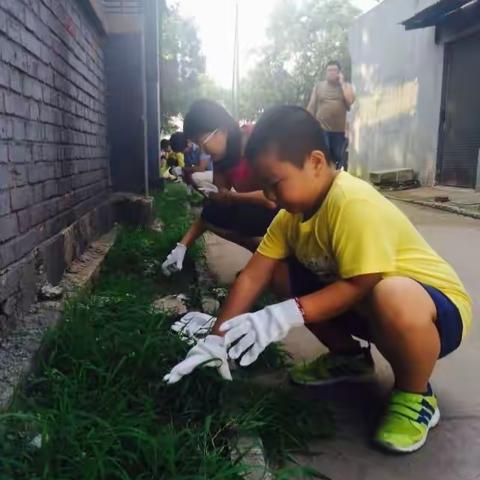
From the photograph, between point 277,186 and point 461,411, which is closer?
point 277,186

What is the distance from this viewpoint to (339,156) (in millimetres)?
6422

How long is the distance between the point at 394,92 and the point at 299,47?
21372 mm

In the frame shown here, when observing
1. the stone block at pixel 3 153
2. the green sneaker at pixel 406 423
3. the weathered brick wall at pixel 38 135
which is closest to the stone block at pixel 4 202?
the weathered brick wall at pixel 38 135

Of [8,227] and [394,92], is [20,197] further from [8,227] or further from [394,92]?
[394,92]

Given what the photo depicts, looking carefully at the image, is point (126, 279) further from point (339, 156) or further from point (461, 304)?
point (339, 156)

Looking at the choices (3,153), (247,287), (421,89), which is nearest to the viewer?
A: (247,287)

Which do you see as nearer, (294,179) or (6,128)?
(294,179)

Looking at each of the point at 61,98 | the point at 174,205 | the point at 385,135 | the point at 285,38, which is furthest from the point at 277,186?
the point at 285,38

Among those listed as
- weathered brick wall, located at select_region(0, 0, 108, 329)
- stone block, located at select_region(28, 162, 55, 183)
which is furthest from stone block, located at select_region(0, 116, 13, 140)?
stone block, located at select_region(28, 162, 55, 183)

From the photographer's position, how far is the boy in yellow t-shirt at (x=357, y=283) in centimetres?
154

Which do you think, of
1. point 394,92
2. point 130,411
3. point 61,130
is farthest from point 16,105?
point 394,92

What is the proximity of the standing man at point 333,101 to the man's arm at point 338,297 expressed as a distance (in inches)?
178

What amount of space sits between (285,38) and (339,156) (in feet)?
92.7

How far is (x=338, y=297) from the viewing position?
5.13 feet
